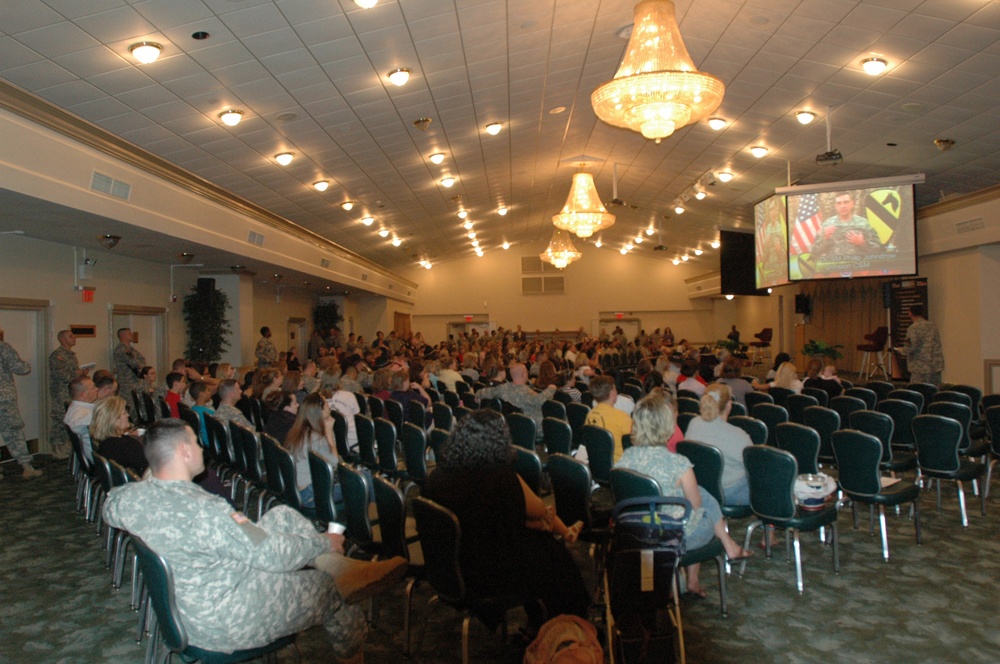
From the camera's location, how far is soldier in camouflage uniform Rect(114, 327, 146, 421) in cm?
1039

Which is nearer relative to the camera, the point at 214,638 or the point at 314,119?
the point at 214,638

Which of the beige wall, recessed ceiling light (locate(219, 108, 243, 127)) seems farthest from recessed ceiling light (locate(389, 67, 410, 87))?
the beige wall

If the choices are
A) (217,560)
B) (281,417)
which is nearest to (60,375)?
(281,417)

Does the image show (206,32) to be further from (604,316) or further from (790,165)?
(604,316)

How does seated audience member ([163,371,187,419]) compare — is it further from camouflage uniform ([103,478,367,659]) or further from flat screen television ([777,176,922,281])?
flat screen television ([777,176,922,281])

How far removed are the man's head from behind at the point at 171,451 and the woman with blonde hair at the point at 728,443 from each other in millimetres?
3127

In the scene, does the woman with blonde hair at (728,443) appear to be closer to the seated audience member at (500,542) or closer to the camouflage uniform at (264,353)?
the seated audience member at (500,542)

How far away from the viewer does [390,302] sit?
24469mm

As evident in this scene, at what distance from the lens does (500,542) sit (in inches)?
122

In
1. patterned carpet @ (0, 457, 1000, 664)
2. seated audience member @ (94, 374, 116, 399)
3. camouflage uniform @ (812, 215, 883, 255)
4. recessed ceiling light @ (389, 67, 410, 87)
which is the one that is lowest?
patterned carpet @ (0, 457, 1000, 664)

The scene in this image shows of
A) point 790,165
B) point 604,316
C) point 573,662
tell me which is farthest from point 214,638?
point 604,316

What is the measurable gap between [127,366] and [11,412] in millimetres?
2480

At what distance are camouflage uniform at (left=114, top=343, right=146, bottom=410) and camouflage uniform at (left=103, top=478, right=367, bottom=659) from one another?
8.57 metres

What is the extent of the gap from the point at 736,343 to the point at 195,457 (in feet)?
70.9
